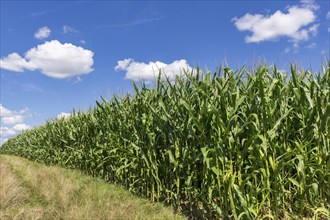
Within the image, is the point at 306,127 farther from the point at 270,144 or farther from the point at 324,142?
the point at 270,144

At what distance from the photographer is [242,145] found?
176 inches

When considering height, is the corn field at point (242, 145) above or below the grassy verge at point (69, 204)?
above

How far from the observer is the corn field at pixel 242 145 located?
430cm

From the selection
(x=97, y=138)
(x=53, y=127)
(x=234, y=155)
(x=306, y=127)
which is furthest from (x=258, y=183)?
(x=53, y=127)

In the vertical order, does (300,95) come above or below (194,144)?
above

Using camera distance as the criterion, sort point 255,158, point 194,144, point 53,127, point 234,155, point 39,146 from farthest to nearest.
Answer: point 39,146, point 53,127, point 194,144, point 234,155, point 255,158

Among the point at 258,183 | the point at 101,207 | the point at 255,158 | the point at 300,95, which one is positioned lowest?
the point at 101,207

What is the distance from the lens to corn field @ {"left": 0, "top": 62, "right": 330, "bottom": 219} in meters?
4.30

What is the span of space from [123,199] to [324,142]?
331 cm

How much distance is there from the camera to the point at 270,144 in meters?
4.34

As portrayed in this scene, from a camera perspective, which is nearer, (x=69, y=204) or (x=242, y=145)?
(x=242, y=145)

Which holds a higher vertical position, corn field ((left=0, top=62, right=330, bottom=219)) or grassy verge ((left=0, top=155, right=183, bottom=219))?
corn field ((left=0, top=62, right=330, bottom=219))

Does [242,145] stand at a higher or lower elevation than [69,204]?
higher

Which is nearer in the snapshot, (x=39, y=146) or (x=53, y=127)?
(x=53, y=127)
